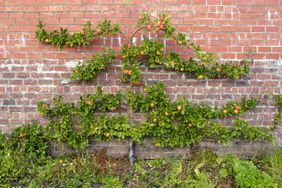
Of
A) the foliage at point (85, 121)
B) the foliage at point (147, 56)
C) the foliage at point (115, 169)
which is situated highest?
the foliage at point (147, 56)

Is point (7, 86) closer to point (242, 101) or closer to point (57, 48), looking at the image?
point (57, 48)

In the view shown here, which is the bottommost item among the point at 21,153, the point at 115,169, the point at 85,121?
the point at 115,169

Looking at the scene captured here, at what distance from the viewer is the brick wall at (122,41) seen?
4305 millimetres

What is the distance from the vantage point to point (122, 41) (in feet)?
14.3

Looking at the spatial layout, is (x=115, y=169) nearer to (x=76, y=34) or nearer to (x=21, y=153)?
(x=21, y=153)

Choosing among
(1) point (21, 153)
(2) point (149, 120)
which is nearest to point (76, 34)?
(2) point (149, 120)

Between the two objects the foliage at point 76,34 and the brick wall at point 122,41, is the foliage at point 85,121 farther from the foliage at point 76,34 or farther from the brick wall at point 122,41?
the foliage at point 76,34

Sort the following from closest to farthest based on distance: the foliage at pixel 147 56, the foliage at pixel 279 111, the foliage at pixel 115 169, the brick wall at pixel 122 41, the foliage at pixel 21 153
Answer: the foliage at pixel 115 169
the foliage at pixel 21 153
the foliage at pixel 147 56
the brick wall at pixel 122 41
the foliage at pixel 279 111

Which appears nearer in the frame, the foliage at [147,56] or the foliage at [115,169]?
the foliage at [115,169]

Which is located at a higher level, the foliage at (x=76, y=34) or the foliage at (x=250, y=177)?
the foliage at (x=76, y=34)

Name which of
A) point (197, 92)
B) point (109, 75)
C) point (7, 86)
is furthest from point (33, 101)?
point (197, 92)

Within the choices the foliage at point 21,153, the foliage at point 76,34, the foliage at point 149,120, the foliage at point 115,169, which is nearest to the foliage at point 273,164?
the foliage at point 115,169

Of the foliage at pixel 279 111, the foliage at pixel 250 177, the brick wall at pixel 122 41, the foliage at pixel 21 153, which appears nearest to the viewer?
the foliage at pixel 250 177

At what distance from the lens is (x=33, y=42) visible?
4.37m
